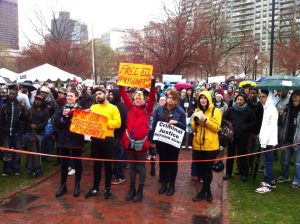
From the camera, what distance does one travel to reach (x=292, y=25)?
35.4m

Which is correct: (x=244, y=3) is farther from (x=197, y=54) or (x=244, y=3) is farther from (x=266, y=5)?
(x=197, y=54)

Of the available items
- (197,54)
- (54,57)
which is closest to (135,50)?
(197,54)

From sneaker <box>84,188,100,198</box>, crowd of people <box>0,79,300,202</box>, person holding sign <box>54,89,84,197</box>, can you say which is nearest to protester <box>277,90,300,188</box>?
crowd of people <box>0,79,300,202</box>

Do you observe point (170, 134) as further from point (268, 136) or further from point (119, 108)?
point (268, 136)

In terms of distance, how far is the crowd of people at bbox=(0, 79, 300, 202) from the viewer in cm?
628

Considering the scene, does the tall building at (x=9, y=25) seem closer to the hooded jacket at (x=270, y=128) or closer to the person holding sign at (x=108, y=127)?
the person holding sign at (x=108, y=127)

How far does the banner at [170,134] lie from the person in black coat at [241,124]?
1.60m

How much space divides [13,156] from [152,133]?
322cm

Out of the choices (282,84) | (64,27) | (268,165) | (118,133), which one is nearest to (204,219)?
(268,165)

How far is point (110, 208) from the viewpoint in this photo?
5.93m

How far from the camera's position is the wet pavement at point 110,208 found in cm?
548

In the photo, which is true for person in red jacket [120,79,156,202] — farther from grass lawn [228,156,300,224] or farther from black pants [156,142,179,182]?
grass lawn [228,156,300,224]

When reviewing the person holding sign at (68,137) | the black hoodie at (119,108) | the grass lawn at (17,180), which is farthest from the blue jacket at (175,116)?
the grass lawn at (17,180)

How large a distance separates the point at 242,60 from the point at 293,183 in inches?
1957
